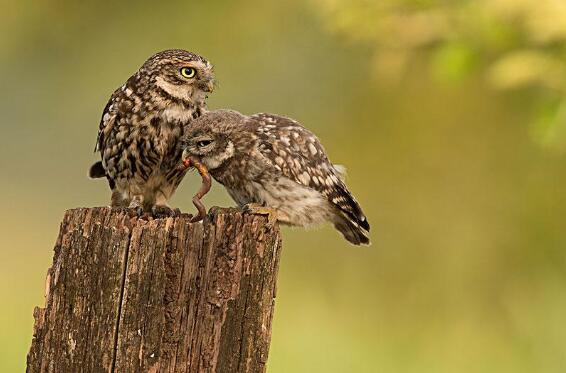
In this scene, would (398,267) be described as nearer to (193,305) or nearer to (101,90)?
(101,90)

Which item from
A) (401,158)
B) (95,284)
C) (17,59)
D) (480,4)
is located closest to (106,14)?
(17,59)

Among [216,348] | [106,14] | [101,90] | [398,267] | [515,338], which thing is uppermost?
[106,14]

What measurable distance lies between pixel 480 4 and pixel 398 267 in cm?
384

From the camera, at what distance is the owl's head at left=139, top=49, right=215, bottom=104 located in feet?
16.1

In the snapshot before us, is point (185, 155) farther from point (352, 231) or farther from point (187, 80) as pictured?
point (352, 231)

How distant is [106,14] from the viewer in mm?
14383

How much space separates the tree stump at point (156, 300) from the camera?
10.2ft

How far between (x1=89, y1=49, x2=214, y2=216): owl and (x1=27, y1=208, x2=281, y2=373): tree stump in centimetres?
162

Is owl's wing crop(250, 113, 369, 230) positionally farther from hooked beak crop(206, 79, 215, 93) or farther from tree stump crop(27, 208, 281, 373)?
tree stump crop(27, 208, 281, 373)

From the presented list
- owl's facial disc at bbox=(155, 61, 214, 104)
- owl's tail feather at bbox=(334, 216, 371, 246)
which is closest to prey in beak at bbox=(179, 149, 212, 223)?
owl's facial disc at bbox=(155, 61, 214, 104)

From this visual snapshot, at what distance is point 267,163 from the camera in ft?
15.3

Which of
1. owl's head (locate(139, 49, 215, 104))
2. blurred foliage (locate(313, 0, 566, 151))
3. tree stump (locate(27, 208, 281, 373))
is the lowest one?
tree stump (locate(27, 208, 281, 373))

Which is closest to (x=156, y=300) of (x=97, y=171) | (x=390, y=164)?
(x=97, y=171)

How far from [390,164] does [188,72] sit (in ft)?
17.4
